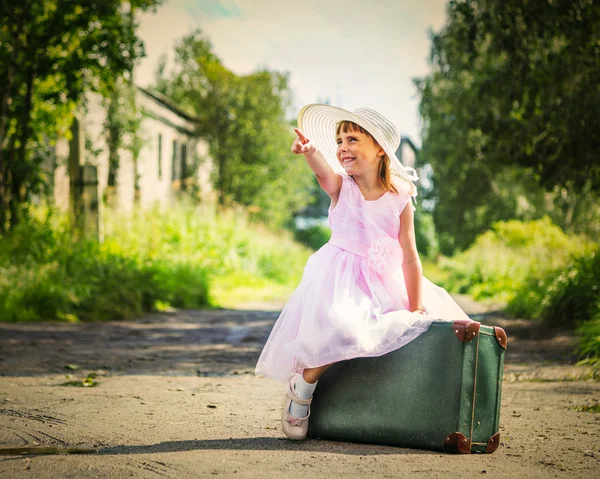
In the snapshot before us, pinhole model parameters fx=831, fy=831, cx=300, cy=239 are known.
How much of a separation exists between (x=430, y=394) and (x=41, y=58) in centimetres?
1098

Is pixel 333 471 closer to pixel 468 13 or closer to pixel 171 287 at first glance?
pixel 468 13

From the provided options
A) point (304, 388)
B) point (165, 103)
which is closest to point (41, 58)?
point (304, 388)

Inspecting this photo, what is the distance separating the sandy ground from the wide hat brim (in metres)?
1.43

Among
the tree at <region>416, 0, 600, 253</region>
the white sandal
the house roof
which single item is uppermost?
the house roof

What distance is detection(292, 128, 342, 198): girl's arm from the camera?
4.21m

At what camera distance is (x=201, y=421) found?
443 cm

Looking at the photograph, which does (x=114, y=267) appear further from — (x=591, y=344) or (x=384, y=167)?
(x=384, y=167)

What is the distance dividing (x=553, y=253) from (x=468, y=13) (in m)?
7.52

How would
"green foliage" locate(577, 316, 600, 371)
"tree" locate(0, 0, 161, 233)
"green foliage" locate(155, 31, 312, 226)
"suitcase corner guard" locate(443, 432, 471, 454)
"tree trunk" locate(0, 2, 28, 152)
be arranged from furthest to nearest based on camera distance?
"green foliage" locate(155, 31, 312, 226) → "tree" locate(0, 0, 161, 233) → "tree trunk" locate(0, 2, 28, 152) → "green foliage" locate(577, 316, 600, 371) → "suitcase corner guard" locate(443, 432, 471, 454)

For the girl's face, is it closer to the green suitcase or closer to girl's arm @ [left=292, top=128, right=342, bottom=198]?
girl's arm @ [left=292, top=128, right=342, bottom=198]

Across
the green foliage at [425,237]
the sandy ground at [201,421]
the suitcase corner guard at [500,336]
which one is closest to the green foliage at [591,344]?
the sandy ground at [201,421]

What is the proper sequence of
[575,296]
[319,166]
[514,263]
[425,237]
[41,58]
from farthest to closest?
[425,237]
[514,263]
[41,58]
[575,296]
[319,166]

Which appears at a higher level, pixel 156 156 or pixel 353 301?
pixel 156 156

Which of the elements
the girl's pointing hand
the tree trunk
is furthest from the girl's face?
the tree trunk
